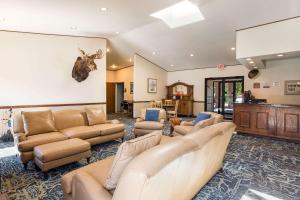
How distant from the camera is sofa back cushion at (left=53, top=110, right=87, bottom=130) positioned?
4223 mm

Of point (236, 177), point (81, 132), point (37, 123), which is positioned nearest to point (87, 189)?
point (236, 177)

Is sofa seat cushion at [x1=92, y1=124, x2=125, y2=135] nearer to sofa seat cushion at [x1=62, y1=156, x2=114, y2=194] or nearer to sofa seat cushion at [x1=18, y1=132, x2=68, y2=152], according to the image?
sofa seat cushion at [x1=18, y1=132, x2=68, y2=152]

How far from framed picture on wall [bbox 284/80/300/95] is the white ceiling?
7.21 feet

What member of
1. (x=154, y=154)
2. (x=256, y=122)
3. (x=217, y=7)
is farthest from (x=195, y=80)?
(x=154, y=154)

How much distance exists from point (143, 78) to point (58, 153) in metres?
6.62

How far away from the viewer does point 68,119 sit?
14.4 feet

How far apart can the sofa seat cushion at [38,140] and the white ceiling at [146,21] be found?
2.62 metres

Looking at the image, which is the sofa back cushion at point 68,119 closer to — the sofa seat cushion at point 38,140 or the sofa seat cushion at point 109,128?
the sofa seat cushion at point 109,128

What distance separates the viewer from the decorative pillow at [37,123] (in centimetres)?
360

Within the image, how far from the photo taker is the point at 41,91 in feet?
18.5

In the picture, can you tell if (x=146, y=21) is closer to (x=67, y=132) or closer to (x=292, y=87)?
(x=67, y=132)

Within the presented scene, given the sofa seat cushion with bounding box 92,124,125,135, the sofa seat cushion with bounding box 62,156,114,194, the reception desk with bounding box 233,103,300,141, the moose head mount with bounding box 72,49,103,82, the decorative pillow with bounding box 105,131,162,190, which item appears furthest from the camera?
the moose head mount with bounding box 72,49,103,82

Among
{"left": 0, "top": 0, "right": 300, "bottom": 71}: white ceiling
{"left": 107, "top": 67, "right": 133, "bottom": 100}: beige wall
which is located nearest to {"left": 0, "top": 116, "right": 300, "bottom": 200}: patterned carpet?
{"left": 0, "top": 0, "right": 300, "bottom": 71}: white ceiling

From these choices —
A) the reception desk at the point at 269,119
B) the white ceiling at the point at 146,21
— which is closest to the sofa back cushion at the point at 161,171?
the white ceiling at the point at 146,21
